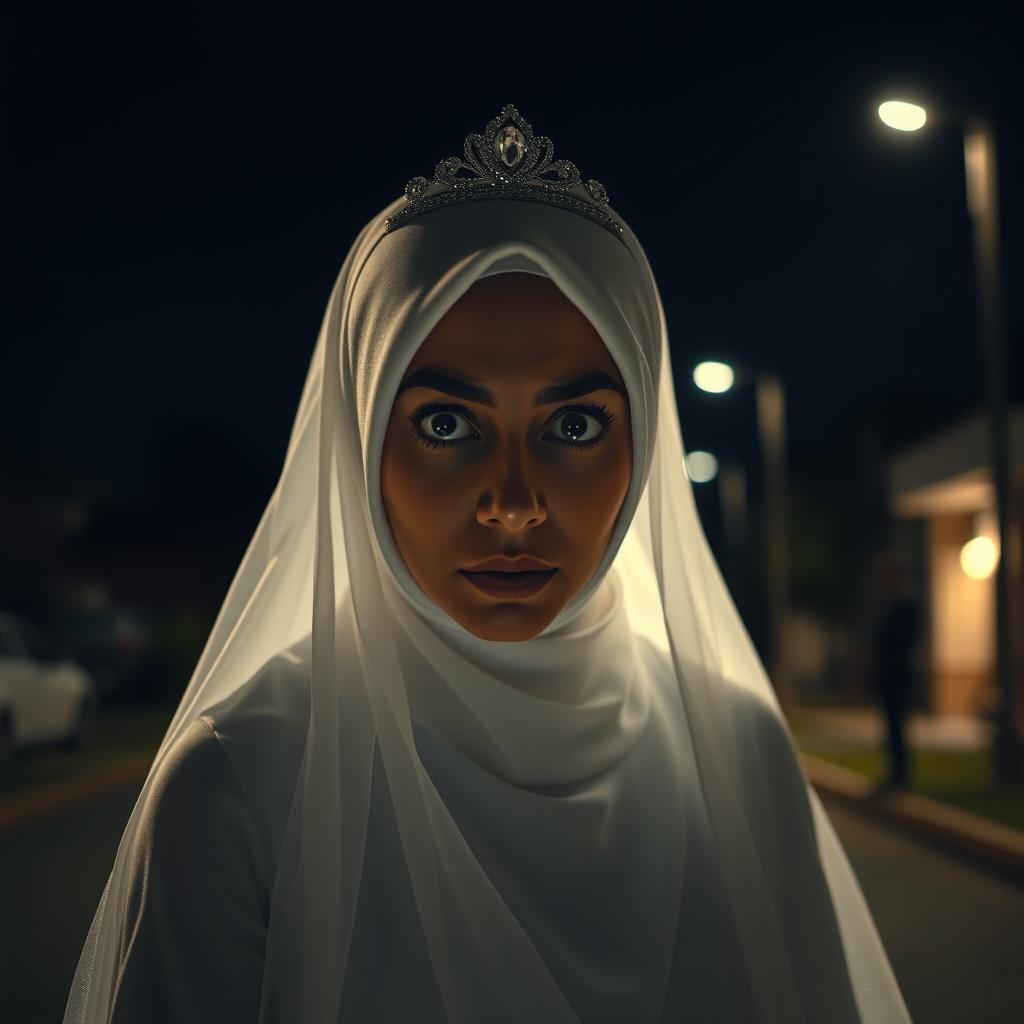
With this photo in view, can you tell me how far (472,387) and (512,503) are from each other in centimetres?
16

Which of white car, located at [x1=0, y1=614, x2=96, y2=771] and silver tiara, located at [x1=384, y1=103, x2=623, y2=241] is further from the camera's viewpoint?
white car, located at [x1=0, y1=614, x2=96, y2=771]

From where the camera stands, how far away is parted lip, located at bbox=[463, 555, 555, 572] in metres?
1.94

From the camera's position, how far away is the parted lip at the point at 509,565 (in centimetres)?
194

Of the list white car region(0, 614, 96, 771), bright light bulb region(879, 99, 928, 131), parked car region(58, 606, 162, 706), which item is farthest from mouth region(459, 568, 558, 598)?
parked car region(58, 606, 162, 706)

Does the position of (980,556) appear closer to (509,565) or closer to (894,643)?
(894,643)

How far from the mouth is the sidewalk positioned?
1.33 m

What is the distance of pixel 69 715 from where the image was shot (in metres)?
18.8

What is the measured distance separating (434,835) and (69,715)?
17.8m

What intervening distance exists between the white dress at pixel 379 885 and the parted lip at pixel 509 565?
24 centimetres

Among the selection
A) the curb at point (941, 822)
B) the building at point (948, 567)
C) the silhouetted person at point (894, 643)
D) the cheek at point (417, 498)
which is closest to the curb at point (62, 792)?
the curb at point (941, 822)

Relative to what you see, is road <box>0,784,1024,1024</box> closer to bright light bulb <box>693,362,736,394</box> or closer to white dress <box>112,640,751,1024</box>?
white dress <box>112,640,751,1024</box>

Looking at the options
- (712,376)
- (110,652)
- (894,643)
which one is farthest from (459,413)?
(110,652)

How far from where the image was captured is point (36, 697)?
56.3ft

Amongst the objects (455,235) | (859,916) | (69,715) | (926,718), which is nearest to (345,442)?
(455,235)
